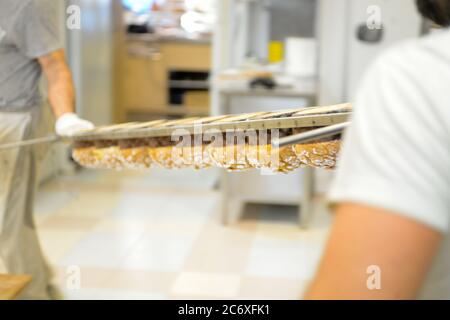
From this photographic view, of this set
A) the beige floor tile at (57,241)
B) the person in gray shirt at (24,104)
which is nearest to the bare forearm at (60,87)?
the person in gray shirt at (24,104)

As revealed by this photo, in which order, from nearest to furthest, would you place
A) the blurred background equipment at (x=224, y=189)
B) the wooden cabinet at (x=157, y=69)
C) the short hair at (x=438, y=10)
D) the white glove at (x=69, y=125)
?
the short hair at (x=438, y=10) < the white glove at (x=69, y=125) < the blurred background equipment at (x=224, y=189) < the wooden cabinet at (x=157, y=69)

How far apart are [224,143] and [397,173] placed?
0.74 meters

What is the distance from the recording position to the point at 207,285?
2398mm

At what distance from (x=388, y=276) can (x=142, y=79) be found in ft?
17.7

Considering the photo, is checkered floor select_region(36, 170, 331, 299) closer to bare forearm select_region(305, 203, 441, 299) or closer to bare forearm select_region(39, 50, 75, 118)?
bare forearm select_region(39, 50, 75, 118)

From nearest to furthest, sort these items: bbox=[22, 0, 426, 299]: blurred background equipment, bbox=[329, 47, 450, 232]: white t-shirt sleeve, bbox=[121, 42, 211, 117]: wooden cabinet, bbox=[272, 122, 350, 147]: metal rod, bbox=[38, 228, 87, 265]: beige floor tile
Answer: bbox=[329, 47, 450, 232]: white t-shirt sleeve, bbox=[272, 122, 350, 147]: metal rod, bbox=[22, 0, 426, 299]: blurred background equipment, bbox=[38, 228, 87, 265]: beige floor tile, bbox=[121, 42, 211, 117]: wooden cabinet

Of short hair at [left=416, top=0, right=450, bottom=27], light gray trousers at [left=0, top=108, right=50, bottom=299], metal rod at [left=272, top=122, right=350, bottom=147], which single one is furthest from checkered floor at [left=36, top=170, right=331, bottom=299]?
short hair at [left=416, top=0, right=450, bottom=27]

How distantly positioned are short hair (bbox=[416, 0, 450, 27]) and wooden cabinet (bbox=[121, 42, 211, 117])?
5.02m

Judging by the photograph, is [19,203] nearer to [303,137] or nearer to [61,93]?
[61,93]

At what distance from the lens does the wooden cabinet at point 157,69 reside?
5.71m

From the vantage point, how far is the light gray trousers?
1.84 metres

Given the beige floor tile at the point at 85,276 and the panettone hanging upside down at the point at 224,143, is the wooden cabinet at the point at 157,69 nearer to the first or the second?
the beige floor tile at the point at 85,276
